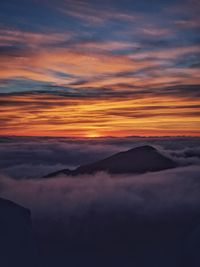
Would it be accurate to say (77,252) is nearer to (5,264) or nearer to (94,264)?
(94,264)

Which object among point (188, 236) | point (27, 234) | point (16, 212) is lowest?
point (188, 236)

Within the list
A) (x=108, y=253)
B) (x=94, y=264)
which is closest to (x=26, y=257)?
(x=94, y=264)

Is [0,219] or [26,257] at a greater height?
[0,219]

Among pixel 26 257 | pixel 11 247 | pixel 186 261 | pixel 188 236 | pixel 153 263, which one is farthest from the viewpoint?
pixel 188 236

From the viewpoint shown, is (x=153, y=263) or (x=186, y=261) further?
(x=153, y=263)

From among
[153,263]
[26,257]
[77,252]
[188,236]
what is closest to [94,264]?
[77,252]

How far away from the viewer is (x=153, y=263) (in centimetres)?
17788

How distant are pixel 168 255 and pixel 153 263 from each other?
9.68 meters

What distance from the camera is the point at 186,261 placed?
149 meters

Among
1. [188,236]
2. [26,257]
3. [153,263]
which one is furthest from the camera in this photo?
[188,236]

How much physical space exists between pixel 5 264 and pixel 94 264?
11874 centimetres

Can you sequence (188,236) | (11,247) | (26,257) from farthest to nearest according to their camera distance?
(188,236)
(26,257)
(11,247)

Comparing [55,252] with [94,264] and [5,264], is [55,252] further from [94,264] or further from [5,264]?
[5,264]

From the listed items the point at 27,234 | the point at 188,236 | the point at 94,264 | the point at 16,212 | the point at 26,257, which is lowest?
the point at 94,264
